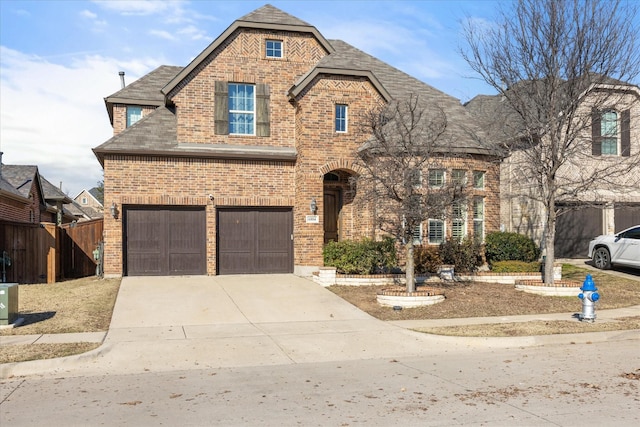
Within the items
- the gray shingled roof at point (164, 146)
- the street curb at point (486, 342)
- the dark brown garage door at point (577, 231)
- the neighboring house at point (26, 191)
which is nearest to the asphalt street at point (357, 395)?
the street curb at point (486, 342)

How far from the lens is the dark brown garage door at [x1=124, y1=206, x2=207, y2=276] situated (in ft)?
58.1

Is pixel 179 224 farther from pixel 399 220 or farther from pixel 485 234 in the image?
pixel 485 234

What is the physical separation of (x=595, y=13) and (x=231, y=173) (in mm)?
10876

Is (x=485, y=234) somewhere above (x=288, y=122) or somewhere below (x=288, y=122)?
below

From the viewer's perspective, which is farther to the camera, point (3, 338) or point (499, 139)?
point (499, 139)

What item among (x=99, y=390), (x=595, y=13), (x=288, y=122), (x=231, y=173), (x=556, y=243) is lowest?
(x=99, y=390)

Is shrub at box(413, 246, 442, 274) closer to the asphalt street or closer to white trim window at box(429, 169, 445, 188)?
white trim window at box(429, 169, 445, 188)

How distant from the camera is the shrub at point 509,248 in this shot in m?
18.2

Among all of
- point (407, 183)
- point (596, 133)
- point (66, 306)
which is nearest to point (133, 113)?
point (66, 306)


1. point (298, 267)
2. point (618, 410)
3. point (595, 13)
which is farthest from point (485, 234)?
point (618, 410)

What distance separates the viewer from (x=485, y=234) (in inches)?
757

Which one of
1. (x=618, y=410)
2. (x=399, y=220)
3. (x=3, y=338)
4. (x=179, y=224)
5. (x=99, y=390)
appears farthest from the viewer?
(x=179, y=224)

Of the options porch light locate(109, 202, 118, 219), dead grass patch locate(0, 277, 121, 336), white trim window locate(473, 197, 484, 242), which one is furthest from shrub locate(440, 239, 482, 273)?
porch light locate(109, 202, 118, 219)

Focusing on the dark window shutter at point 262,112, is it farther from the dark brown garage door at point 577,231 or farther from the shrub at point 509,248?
the dark brown garage door at point 577,231
